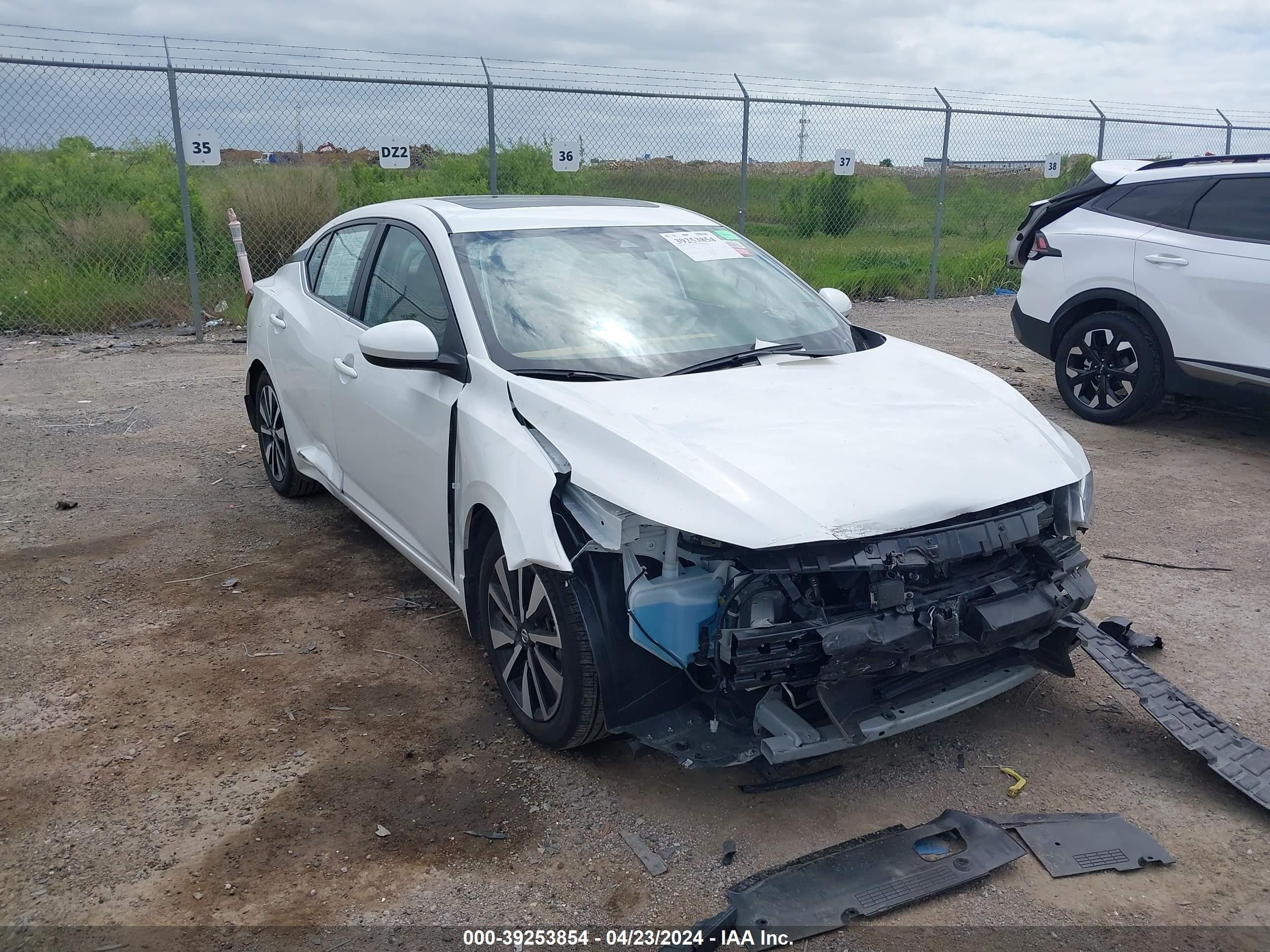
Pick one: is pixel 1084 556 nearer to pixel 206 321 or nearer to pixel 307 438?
pixel 307 438

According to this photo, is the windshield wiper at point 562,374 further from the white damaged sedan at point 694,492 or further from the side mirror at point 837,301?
the side mirror at point 837,301

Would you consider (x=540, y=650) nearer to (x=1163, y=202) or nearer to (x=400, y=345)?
(x=400, y=345)

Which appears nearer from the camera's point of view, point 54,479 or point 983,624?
point 983,624

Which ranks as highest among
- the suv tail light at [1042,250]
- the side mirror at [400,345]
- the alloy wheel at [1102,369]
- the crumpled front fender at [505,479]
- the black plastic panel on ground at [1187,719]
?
the suv tail light at [1042,250]

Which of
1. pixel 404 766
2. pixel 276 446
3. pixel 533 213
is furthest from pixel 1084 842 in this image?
pixel 276 446

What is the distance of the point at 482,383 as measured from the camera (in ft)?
11.4

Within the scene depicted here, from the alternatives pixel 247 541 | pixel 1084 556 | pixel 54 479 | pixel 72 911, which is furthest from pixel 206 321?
pixel 1084 556

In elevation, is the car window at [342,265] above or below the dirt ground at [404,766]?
above

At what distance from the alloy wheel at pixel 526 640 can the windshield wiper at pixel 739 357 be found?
2.97 ft

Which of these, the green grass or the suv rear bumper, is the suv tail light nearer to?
the suv rear bumper

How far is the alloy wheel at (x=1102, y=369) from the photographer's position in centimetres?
730

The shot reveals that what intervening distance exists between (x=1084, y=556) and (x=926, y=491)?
0.74m

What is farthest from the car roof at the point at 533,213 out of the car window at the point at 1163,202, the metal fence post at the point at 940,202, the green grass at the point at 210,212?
the metal fence post at the point at 940,202

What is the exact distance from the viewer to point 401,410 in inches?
155
